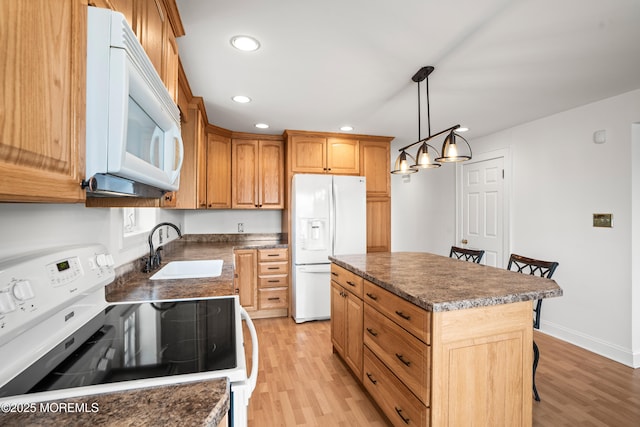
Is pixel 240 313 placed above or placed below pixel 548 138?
below

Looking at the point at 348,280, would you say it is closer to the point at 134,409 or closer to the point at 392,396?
the point at 392,396

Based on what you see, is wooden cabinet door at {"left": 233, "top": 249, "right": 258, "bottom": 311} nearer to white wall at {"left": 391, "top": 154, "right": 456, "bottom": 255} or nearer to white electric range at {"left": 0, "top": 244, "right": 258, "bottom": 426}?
white electric range at {"left": 0, "top": 244, "right": 258, "bottom": 426}

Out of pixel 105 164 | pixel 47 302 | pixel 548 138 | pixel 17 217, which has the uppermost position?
pixel 548 138

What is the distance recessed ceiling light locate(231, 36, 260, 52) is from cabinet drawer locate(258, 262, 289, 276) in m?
2.50

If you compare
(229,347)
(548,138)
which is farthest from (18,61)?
(548,138)

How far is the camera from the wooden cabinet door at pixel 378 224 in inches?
158

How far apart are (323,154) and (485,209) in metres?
2.26

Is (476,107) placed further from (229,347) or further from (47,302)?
(47,302)

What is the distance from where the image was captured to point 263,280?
12.2 feet

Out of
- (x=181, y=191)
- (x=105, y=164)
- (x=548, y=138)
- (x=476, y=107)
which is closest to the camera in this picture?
(x=105, y=164)

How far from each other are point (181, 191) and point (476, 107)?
9.51 ft

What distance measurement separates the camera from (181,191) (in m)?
2.53

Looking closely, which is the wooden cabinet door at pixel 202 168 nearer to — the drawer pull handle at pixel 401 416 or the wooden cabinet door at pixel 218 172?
the wooden cabinet door at pixel 218 172

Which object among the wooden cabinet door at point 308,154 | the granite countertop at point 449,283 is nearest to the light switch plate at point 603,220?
the granite countertop at point 449,283
